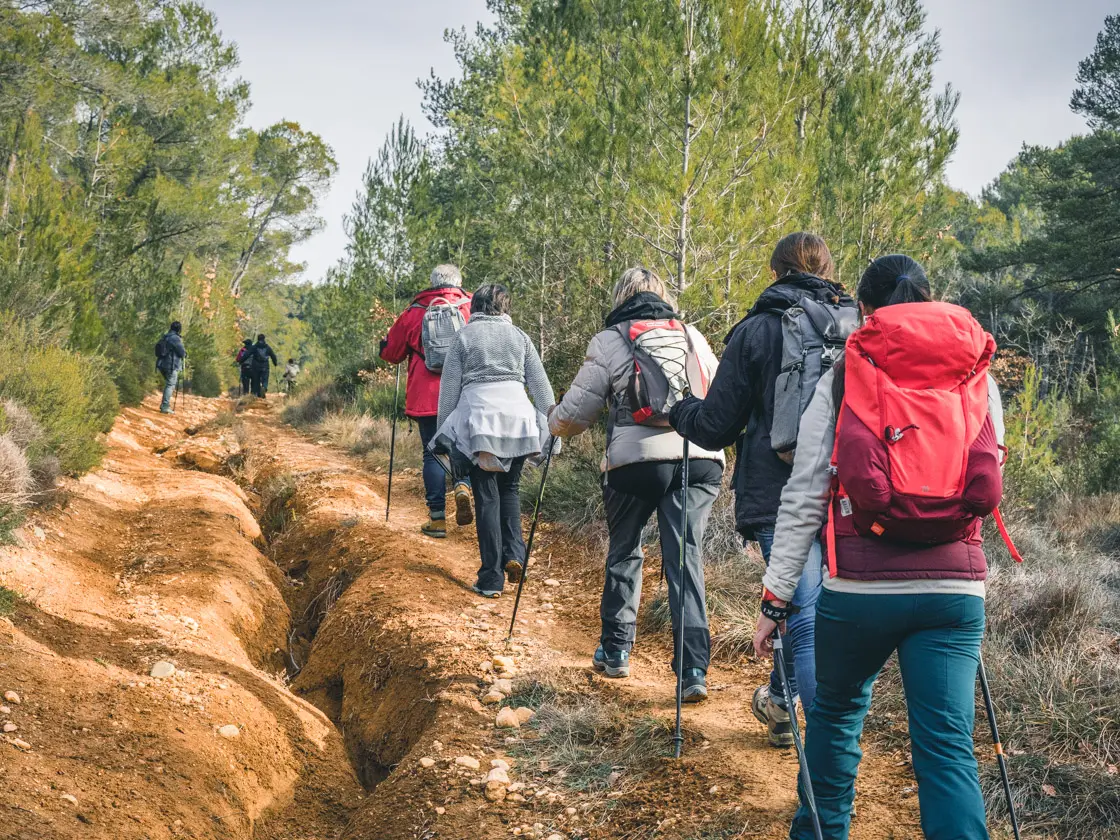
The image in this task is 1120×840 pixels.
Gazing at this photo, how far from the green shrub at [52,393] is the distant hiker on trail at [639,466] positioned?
220 inches

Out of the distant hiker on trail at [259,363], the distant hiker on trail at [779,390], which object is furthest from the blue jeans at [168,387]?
the distant hiker on trail at [779,390]

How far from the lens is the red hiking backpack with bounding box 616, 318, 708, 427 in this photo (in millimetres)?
4270

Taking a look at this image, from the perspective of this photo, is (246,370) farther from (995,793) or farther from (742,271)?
(995,793)

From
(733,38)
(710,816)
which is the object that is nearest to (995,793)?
(710,816)

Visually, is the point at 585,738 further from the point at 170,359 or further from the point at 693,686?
the point at 170,359

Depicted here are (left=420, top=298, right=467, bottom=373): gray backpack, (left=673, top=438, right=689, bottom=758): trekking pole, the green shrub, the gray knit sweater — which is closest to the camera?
(left=673, top=438, right=689, bottom=758): trekking pole

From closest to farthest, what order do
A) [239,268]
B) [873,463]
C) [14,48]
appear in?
1. [873,463]
2. [14,48]
3. [239,268]

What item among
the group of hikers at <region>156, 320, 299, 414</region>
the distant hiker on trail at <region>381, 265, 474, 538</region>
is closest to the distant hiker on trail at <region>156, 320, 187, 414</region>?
the group of hikers at <region>156, 320, 299, 414</region>

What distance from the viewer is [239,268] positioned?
41.6 m

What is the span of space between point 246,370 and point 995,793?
25.1 meters

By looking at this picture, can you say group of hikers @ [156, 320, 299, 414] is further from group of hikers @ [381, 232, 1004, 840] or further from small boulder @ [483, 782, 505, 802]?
small boulder @ [483, 782, 505, 802]

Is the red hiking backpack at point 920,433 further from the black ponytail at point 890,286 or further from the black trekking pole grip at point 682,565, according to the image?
the black trekking pole grip at point 682,565

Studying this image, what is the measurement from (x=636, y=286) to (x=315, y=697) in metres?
3.27

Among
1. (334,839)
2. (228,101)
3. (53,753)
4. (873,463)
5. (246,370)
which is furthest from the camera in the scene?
(228,101)
